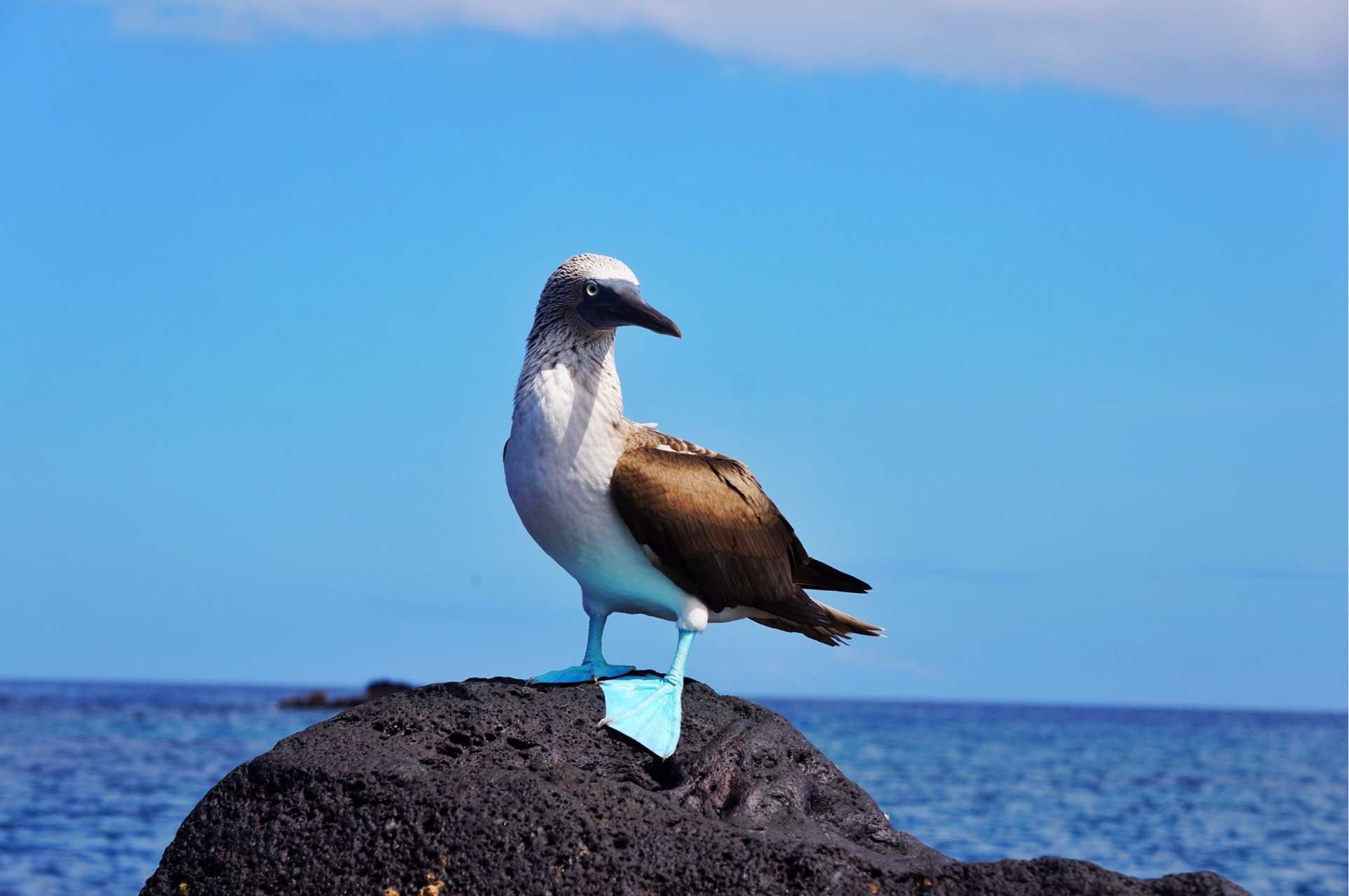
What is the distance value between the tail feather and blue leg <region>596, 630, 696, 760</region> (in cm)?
73

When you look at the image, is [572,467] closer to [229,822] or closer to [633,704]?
[633,704]

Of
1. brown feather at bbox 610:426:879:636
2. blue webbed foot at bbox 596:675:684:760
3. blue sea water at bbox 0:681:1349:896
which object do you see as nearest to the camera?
blue webbed foot at bbox 596:675:684:760

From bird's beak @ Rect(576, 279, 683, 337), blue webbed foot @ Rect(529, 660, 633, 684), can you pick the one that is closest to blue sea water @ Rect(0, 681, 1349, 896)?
blue webbed foot @ Rect(529, 660, 633, 684)

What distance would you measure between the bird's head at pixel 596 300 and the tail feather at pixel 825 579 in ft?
4.24

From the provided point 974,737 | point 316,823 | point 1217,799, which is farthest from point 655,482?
point 974,737

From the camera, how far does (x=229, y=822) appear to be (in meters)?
4.92

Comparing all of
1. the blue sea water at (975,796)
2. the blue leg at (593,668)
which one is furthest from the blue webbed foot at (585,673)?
the blue sea water at (975,796)

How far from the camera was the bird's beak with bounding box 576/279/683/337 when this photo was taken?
538cm

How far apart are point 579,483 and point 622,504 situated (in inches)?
7.6

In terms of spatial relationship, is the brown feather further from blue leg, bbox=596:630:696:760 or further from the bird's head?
the bird's head

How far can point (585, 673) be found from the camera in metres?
5.71

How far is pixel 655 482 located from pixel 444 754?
52.7 inches

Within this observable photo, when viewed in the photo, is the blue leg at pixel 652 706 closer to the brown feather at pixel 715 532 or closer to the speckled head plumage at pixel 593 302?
the brown feather at pixel 715 532

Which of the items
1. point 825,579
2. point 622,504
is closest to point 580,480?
point 622,504
